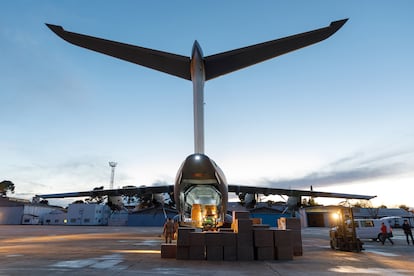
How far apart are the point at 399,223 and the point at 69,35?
5788 centimetres

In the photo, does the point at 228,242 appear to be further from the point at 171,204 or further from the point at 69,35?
the point at 171,204

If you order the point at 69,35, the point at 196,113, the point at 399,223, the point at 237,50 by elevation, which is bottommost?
the point at 399,223

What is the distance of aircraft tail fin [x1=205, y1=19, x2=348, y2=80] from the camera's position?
8.89 meters

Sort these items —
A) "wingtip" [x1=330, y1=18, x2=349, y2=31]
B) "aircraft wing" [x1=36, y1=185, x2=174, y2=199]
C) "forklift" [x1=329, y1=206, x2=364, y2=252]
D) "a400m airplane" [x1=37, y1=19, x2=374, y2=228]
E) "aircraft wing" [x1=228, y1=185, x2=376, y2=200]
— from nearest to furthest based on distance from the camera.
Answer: "wingtip" [x1=330, y1=18, x2=349, y2=31]
"a400m airplane" [x1=37, y1=19, x2=374, y2=228]
"forklift" [x1=329, y1=206, x2=364, y2=252]
"aircraft wing" [x1=36, y1=185, x2=174, y2=199]
"aircraft wing" [x1=228, y1=185, x2=376, y2=200]

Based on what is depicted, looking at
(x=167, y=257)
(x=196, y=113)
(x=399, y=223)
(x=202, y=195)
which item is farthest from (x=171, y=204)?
(x=399, y=223)

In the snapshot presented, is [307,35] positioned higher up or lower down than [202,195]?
higher up

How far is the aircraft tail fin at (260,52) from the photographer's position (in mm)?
8891

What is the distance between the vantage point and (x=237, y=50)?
11273 mm

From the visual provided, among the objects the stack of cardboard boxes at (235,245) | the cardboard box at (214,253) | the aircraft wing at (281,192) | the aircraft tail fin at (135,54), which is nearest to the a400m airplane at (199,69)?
the aircraft tail fin at (135,54)

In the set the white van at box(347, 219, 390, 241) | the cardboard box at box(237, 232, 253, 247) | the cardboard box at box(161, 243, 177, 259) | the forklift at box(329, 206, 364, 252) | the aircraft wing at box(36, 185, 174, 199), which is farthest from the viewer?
the aircraft wing at box(36, 185, 174, 199)

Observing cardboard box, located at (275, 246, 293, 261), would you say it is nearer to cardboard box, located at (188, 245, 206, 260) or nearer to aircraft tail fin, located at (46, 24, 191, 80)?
cardboard box, located at (188, 245, 206, 260)

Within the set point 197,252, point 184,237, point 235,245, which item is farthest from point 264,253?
point 184,237

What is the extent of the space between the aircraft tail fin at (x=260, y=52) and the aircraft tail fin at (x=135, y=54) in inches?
48.8

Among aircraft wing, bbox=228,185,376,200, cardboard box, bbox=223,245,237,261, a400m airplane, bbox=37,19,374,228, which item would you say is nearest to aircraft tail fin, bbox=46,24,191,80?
a400m airplane, bbox=37,19,374,228
